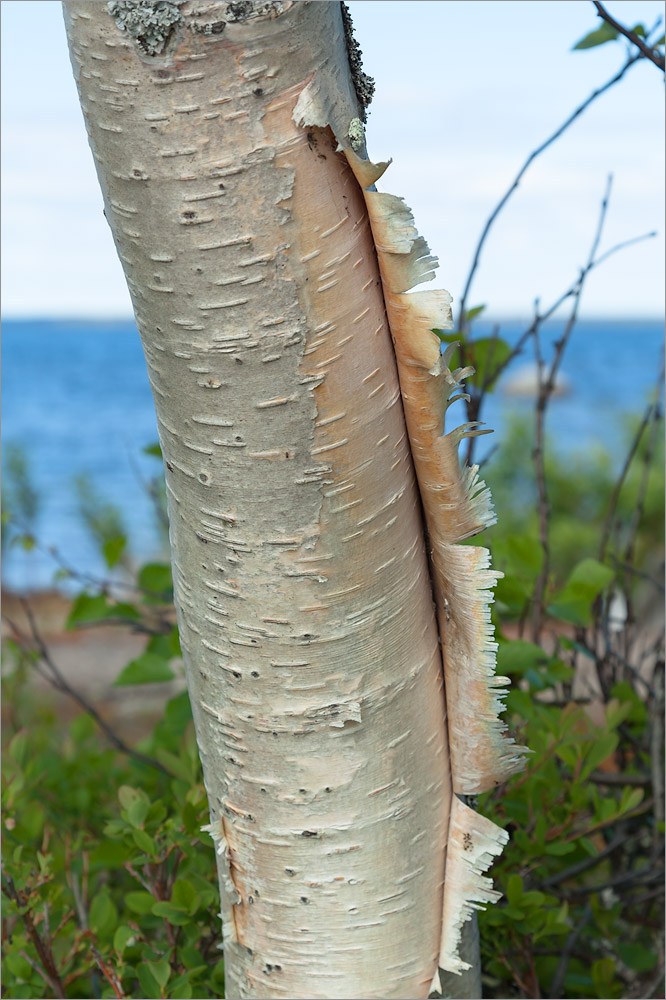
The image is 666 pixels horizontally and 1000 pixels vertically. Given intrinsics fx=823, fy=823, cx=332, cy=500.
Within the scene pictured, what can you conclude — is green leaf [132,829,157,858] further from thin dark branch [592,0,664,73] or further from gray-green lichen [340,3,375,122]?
thin dark branch [592,0,664,73]

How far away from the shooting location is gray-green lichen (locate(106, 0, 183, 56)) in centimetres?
74

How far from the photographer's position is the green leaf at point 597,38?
1.40 metres

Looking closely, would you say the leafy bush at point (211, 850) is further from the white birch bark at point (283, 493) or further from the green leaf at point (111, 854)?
the white birch bark at point (283, 493)

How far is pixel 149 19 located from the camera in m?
0.74

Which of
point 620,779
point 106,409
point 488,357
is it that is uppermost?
point 488,357

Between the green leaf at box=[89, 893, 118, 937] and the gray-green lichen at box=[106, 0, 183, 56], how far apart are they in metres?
1.33

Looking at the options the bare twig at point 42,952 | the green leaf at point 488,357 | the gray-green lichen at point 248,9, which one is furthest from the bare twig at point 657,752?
the gray-green lichen at point 248,9

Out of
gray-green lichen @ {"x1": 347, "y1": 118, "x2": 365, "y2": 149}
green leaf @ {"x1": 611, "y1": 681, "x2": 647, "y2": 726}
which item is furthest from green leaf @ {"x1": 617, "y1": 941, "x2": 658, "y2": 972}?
gray-green lichen @ {"x1": 347, "y1": 118, "x2": 365, "y2": 149}

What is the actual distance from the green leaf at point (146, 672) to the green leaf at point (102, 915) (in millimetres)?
430

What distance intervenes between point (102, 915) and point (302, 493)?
977 mm

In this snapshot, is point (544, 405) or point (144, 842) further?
point (544, 405)

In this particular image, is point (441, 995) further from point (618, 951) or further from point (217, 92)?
point (217, 92)

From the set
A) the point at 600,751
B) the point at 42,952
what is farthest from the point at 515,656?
the point at 42,952

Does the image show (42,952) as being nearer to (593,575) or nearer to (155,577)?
(155,577)
